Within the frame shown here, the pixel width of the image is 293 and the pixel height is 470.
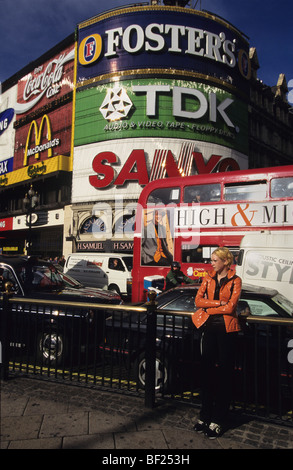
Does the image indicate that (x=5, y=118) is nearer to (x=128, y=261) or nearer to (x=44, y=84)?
(x=44, y=84)

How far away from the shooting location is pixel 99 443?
3.22 meters

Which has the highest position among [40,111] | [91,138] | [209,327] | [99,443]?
[40,111]

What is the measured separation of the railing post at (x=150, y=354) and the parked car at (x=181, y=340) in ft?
0.49

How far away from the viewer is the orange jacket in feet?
11.5

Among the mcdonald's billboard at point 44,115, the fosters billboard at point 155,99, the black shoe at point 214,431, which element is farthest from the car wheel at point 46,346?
the mcdonald's billboard at point 44,115

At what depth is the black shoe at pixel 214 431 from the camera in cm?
342

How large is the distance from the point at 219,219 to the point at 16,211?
30.1 meters

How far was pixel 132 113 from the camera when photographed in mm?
26516

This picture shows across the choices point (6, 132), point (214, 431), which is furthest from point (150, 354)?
point (6, 132)

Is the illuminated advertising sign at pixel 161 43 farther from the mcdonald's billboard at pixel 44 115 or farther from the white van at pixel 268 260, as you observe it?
the white van at pixel 268 260

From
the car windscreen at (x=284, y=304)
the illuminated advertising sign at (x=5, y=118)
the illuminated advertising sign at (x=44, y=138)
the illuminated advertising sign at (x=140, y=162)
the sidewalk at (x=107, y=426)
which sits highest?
the illuminated advertising sign at (x=5, y=118)

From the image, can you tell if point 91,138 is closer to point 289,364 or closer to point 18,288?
point 18,288

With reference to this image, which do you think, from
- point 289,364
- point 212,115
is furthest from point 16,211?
point 289,364

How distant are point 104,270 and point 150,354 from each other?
13.3 metres
